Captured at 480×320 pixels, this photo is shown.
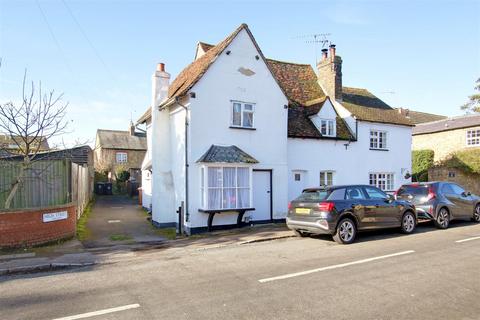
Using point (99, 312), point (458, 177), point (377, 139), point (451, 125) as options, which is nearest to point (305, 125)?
point (377, 139)

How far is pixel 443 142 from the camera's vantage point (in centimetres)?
3111

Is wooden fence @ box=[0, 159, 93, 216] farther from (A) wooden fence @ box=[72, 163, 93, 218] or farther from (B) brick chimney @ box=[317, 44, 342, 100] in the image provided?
(B) brick chimney @ box=[317, 44, 342, 100]

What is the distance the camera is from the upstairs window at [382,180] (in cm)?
1944

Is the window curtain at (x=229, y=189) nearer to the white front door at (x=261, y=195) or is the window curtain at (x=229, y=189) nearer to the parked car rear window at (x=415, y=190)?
the white front door at (x=261, y=195)

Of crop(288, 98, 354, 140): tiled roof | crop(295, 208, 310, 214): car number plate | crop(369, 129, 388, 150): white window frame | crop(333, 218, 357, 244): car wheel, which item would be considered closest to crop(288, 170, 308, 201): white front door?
crop(288, 98, 354, 140): tiled roof

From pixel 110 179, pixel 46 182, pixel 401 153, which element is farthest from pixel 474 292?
pixel 110 179

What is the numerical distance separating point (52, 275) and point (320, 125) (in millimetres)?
13293

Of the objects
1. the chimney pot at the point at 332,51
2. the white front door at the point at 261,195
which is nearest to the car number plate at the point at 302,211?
the white front door at the point at 261,195

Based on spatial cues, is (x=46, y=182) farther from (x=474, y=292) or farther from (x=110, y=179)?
(x=110, y=179)

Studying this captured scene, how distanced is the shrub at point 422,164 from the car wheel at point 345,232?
2315cm

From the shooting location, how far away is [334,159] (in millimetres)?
17703

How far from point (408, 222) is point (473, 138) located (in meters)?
22.1

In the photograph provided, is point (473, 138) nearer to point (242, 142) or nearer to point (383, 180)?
point (383, 180)

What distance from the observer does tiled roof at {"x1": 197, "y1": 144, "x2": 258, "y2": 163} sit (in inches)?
515
